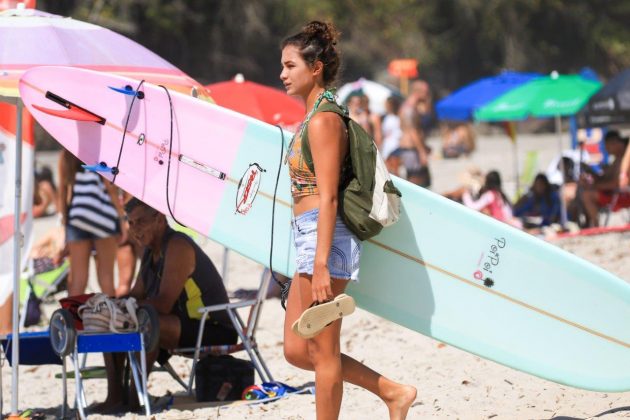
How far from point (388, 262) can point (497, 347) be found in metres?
0.57

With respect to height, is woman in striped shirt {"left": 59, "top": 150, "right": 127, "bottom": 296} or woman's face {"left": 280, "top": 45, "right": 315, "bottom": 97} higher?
woman's face {"left": 280, "top": 45, "right": 315, "bottom": 97}

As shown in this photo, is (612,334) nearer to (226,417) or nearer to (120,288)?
(226,417)

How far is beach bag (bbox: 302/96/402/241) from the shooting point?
12.1 feet

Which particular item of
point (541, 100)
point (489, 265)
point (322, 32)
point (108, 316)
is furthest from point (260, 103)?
point (541, 100)

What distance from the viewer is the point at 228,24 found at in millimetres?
25750

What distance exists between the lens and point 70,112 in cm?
484

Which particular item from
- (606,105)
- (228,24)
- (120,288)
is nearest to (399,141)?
(606,105)

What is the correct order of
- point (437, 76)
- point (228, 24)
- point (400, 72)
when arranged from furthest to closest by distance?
point (437, 76)
point (228, 24)
point (400, 72)

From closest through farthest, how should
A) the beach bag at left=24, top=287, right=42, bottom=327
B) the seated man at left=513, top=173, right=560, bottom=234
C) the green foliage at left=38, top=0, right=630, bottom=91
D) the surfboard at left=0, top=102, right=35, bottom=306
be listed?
the surfboard at left=0, top=102, right=35, bottom=306 → the beach bag at left=24, top=287, right=42, bottom=327 → the seated man at left=513, top=173, right=560, bottom=234 → the green foliage at left=38, top=0, right=630, bottom=91

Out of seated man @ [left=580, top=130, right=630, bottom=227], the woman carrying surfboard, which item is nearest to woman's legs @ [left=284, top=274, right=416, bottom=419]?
the woman carrying surfboard

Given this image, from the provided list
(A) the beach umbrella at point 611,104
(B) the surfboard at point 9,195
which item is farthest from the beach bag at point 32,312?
(A) the beach umbrella at point 611,104

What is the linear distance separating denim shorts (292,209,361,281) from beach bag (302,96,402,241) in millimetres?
41

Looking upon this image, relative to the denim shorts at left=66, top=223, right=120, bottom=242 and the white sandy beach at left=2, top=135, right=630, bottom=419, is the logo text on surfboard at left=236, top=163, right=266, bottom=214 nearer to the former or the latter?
the white sandy beach at left=2, top=135, right=630, bottom=419

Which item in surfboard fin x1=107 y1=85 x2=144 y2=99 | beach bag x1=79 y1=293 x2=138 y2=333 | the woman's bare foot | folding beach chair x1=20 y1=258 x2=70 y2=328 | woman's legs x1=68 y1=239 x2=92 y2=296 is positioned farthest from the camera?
folding beach chair x1=20 y1=258 x2=70 y2=328
